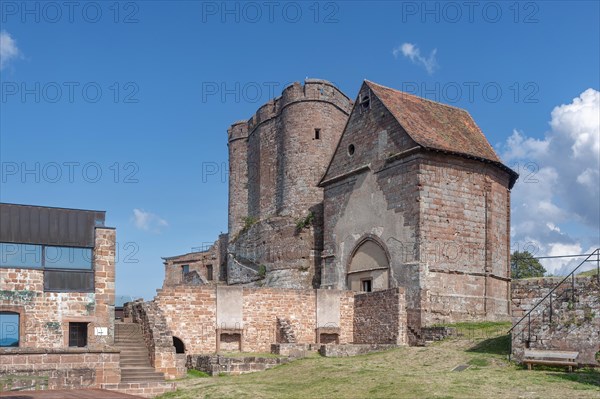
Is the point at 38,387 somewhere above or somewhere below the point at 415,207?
below

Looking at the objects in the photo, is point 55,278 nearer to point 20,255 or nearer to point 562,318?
point 20,255

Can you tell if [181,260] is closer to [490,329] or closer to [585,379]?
[490,329]

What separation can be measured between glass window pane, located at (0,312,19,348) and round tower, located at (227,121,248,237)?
27.9 m

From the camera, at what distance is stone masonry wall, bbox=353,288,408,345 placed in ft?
90.3

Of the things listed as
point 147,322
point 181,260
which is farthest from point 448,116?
point 181,260

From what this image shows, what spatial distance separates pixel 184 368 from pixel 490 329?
11.1 m

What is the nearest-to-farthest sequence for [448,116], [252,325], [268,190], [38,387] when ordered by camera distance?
[38,387] < [252,325] < [448,116] < [268,190]

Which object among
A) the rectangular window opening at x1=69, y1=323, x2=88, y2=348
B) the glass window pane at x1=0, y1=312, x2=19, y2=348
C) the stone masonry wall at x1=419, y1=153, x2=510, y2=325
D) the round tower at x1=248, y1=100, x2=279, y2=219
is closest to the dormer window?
the stone masonry wall at x1=419, y1=153, x2=510, y2=325

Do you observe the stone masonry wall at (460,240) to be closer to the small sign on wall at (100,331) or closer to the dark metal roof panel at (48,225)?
the small sign on wall at (100,331)

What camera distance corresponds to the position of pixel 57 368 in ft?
61.8

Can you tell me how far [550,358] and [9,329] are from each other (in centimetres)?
1652

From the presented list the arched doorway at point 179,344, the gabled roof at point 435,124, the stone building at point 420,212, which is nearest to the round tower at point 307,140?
the stone building at point 420,212

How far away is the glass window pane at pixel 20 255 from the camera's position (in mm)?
22594

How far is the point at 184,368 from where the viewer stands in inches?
886
